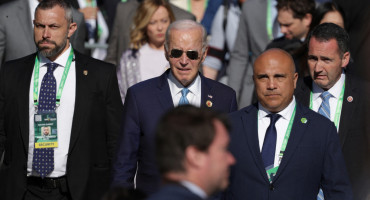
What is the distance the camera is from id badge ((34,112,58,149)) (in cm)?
683

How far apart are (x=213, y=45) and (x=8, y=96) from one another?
3399mm

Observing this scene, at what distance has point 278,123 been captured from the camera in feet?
20.4

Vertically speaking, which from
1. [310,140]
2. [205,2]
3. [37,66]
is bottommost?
[310,140]

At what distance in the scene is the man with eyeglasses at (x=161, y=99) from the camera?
20.9ft

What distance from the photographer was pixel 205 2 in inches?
403

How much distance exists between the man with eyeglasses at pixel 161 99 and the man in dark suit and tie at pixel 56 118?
46 centimetres

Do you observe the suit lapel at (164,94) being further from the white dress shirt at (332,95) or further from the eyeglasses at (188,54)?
the white dress shirt at (332,95)

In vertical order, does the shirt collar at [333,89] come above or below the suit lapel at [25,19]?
below

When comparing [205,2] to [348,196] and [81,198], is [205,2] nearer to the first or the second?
[81,198]

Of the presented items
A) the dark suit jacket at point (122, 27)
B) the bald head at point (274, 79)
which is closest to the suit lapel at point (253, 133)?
the bald head at point (274, 79)

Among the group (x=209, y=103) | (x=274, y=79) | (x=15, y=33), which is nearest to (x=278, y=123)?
(x=274, y=79)

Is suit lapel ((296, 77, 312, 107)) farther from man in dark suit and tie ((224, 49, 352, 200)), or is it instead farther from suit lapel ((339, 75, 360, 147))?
man in dark suit and tie ((224, 49, 352, 200))

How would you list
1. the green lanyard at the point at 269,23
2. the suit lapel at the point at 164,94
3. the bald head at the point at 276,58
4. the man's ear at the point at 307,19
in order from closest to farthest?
the bald head at the point at 276,58
the suit lapel at the point at 164,94
the man's ear at the point at 307,19
the green lanyard at the point at 269,23

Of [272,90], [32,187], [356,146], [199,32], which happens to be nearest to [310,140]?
[272,90]
